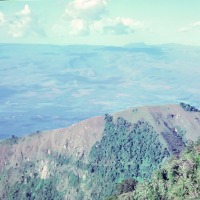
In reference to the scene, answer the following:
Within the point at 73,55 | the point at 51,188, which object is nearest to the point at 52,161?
the point at 51,188

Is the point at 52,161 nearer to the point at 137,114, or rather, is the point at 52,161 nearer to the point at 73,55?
the point at 137,114

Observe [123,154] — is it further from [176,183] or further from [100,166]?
[176,183]

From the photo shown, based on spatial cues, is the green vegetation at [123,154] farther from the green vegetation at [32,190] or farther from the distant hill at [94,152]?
the green vegetation at [32,190]

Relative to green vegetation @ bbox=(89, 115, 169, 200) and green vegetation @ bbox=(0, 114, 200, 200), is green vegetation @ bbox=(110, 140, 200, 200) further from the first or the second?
green vegetation @ bbox=(89, 115, 169, 200)

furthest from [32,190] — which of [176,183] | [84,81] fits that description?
[84,81]

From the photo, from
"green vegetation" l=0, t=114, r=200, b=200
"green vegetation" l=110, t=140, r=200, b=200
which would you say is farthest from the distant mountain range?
"green vegetation" l=110, t=140, r=200, b=200

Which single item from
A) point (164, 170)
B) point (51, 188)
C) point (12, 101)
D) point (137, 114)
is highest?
point (164, 170)
